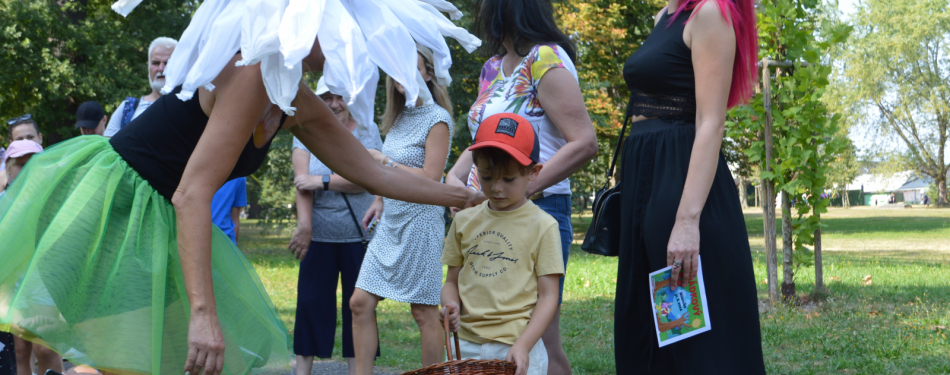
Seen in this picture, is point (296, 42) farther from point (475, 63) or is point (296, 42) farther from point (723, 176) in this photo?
point (475, 63)

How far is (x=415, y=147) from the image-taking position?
395cm

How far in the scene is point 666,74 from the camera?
2533mm

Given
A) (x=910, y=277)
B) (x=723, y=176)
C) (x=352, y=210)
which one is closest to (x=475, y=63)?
(x=910, y=277)

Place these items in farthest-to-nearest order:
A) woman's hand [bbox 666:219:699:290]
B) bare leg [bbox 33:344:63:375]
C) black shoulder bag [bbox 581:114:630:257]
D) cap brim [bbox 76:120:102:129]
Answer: cap brim [bbox 76:120:102:129] → bare leg [bbox 33:344:63:375] → black shoulder bag [bbox 581:114:630:257] → woman's hand [bbox 666:219:699:290]

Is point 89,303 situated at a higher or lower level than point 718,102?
lower

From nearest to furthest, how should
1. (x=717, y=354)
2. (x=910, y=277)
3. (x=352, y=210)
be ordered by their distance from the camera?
(x=717, y=354), (x=352, y=210), (x=910, y=277)

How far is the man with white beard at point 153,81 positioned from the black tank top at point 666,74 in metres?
3.34

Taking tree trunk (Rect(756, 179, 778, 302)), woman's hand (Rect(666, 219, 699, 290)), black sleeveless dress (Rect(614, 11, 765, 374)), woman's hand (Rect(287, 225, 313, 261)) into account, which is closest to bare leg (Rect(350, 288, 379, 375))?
woman's hand (Rect(287, 225, 313, 261))

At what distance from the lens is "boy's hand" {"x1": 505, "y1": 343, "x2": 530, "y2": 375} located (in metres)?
2.44

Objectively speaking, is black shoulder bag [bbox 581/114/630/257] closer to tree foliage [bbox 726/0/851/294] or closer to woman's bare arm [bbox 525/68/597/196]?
woman's bare arm [bbox 525/68/597/196]

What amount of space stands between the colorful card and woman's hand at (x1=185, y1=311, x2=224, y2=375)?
4.60 feet

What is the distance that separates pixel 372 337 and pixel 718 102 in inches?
90.7

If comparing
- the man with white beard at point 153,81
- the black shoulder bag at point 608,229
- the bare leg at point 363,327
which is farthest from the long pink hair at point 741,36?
the man with white beard at point 153,81

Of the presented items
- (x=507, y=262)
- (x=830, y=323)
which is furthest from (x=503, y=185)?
(x=830, y=323)
